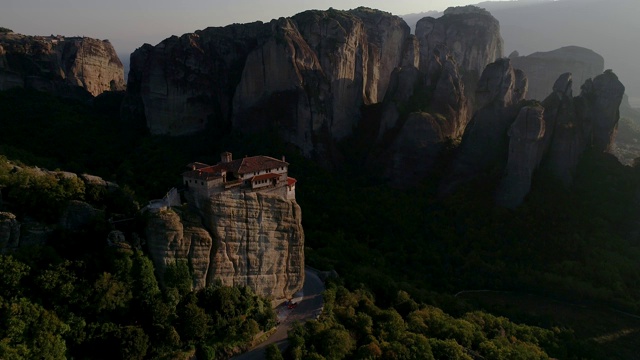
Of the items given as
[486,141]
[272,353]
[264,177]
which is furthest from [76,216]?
[486,141]

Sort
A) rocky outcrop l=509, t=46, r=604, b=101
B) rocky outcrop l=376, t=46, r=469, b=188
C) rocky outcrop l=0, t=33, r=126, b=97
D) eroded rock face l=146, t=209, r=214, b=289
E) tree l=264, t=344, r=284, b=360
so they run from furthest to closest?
rocky outcrop l=509, t=46, r=604, b=101, rocky outcrop l=0, t=33, r=126, b=97, rocky outcrop l=376, t=46, r=469, b=188, tree l=264, t=344, r=284, b=360, eroded rock face l=146, t=209, r=214, b=289

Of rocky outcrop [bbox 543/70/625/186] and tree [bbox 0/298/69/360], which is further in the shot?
rocky outcrop [bbox 543/70/625/186]

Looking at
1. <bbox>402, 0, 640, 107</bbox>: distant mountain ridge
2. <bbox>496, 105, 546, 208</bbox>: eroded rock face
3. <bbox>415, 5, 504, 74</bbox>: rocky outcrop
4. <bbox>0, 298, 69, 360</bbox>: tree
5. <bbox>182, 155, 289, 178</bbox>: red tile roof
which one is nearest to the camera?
<bbox>0, 298, 69, 360</bbox>: tree

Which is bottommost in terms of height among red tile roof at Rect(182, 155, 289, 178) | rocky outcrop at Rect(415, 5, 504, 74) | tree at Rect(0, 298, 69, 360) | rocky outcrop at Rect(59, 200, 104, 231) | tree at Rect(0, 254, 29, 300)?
tree at Rect(0, 298, 69, 360)

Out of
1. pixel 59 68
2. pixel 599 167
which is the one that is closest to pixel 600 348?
pixel 599 167

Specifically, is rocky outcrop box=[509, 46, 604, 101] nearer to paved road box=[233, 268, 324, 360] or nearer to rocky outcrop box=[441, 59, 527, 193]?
rocky outcrop box=[441, 59, 527, 193]

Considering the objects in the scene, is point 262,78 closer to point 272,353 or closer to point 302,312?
point 302,312

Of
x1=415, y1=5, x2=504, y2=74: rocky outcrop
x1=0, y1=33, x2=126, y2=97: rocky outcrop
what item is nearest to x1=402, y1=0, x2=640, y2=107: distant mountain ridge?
x1=415, y1=5, x2=504, y2=74: rocky outcrop

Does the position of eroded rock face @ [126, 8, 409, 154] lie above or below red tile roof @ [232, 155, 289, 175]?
above
